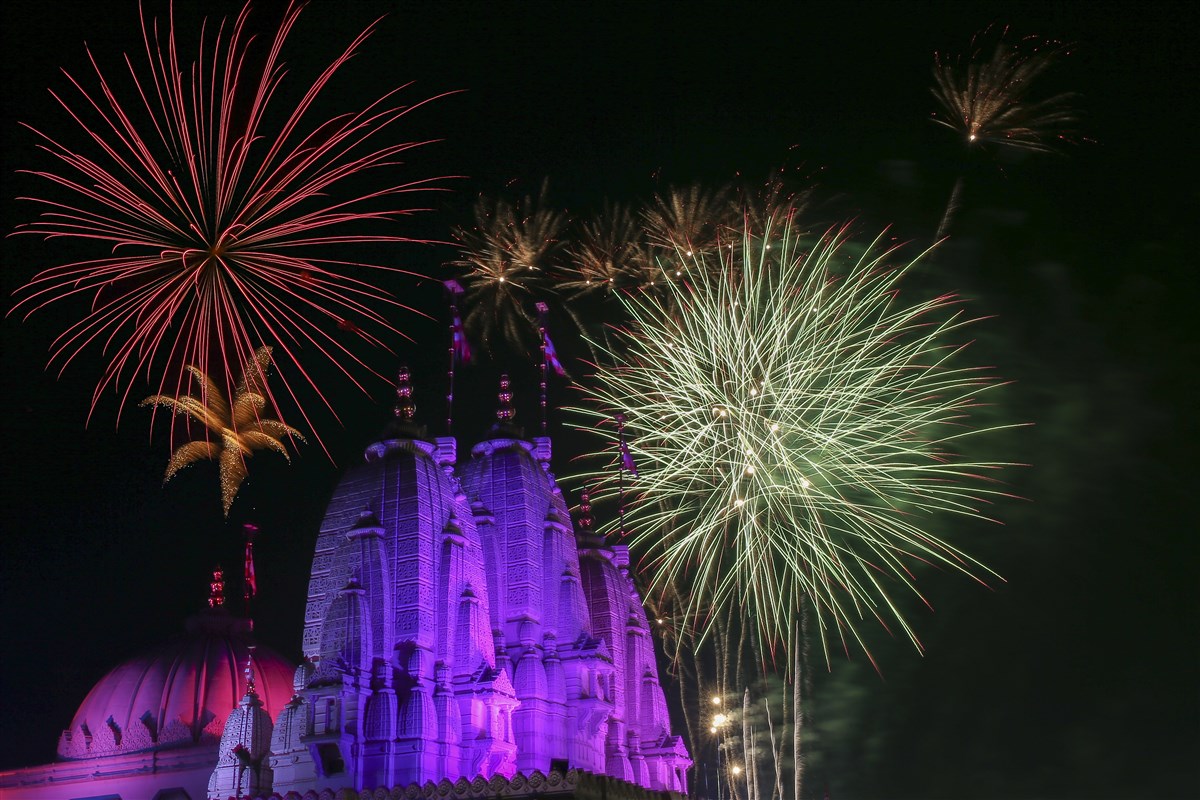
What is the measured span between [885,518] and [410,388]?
831 inches

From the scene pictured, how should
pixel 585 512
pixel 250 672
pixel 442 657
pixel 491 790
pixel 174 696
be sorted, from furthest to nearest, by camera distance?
pixel 585 512, pixel 174 696, pixel 250 672, pixel 442 657, pixel 491 790

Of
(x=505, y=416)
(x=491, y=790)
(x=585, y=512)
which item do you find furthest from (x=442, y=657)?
(x=585, y=512)

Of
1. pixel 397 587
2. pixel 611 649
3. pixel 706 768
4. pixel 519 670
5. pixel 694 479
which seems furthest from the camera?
pixel 706 768

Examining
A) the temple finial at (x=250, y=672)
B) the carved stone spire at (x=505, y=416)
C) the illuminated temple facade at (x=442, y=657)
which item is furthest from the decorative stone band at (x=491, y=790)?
the carved stone spire at (x=505, y=416)

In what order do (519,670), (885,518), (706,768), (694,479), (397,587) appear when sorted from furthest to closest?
(706,768)
(519,670)
(397,587)
(694,479)
(885,518)

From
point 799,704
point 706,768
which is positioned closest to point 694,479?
point 799,704

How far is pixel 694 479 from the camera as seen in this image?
35875mm

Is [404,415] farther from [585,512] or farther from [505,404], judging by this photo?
[585,512]

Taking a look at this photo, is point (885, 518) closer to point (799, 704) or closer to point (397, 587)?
point (799, 704)

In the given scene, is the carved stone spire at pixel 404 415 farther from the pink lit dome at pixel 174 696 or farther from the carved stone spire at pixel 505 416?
the pink lit dome at pixel 174 696

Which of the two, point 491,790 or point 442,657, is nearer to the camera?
point 491,790

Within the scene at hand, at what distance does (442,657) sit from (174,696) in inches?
764

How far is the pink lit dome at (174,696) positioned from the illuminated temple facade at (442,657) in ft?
0.73

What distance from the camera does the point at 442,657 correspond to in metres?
40.2
